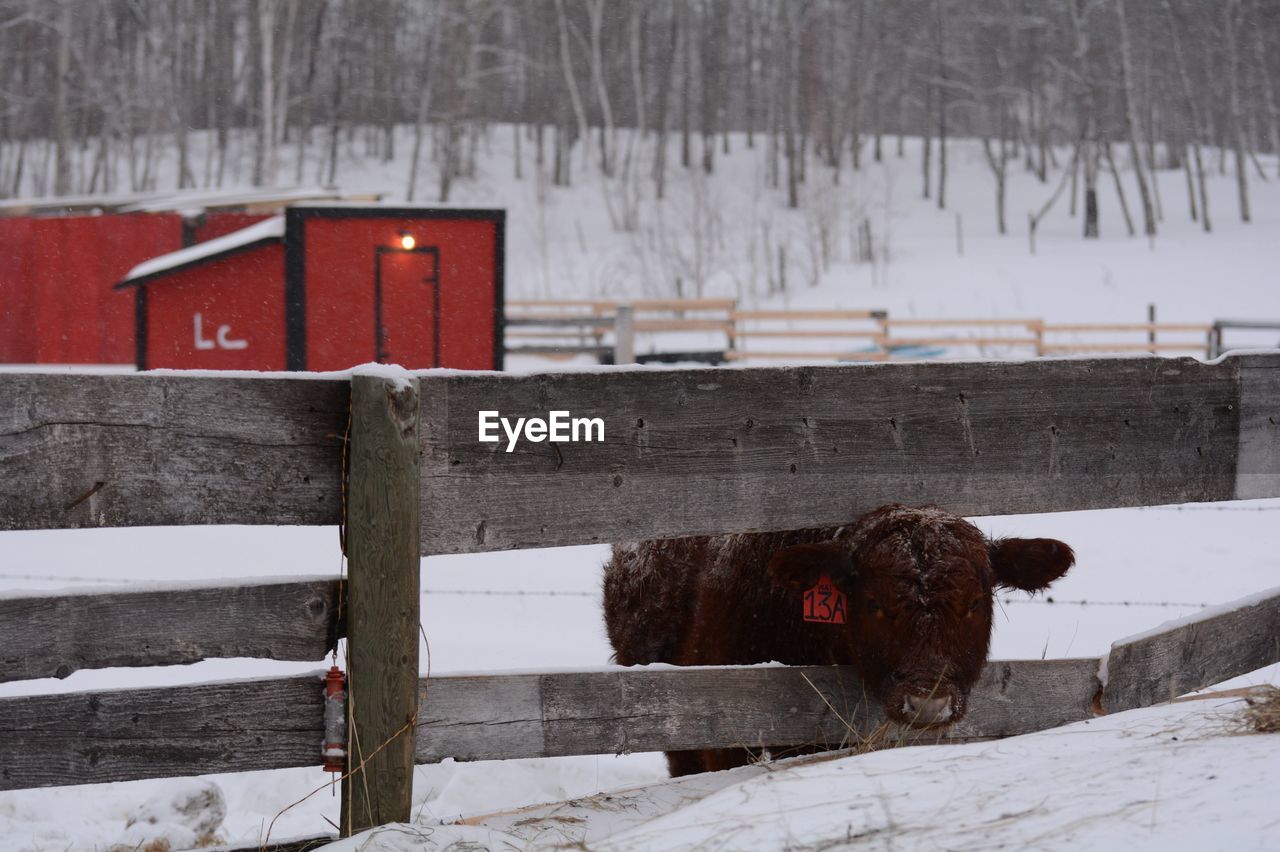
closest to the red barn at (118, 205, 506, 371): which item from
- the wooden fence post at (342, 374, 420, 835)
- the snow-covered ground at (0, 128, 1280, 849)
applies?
the snow-covered ground at (0, 128, 1280, 849)

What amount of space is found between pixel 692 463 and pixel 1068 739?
1287 mm

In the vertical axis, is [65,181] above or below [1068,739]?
above

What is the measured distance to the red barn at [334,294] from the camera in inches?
591

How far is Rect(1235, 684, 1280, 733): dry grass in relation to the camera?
3.23m

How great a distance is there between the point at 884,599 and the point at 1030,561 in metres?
0.56

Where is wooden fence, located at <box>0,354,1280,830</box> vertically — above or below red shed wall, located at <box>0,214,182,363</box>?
below

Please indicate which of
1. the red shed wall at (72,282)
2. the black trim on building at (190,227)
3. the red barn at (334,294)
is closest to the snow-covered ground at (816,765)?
the red barn at (334,294)

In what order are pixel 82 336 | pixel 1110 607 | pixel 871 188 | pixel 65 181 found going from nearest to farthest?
A: 1. pixel 1110 607
2. pixel 82 336
3. pixel 65 181
4. pixel 871 188

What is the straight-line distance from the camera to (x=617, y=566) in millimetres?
5387

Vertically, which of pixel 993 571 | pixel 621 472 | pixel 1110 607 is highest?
pixel 621 472

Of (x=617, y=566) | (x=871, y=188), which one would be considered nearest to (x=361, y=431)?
(x=617, y=566)

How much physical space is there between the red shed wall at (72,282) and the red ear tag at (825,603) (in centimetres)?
1748

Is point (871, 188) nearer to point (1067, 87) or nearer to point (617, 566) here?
point (1067, 87)

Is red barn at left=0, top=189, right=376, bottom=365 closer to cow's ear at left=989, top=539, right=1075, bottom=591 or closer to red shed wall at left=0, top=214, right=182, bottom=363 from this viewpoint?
red shed wall at left=0, top=214, right=182, bottom=363
